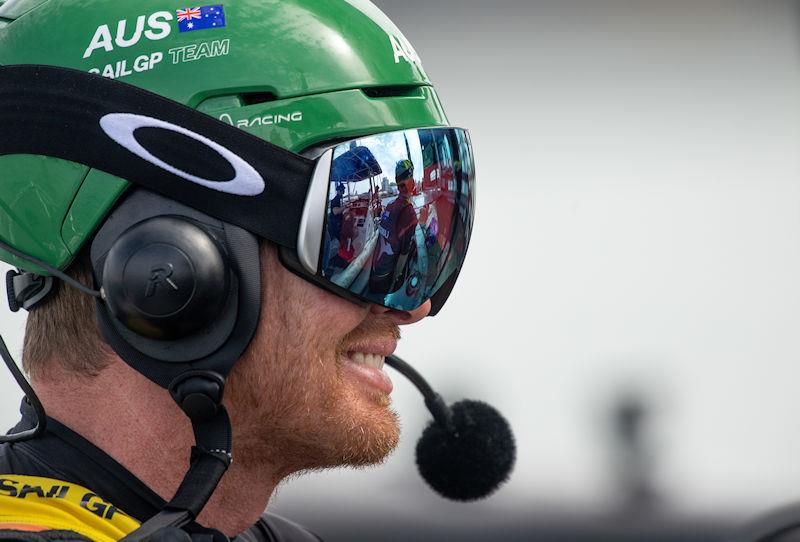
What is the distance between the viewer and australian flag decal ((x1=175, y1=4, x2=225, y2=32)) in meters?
1.62

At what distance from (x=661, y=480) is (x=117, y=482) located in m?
2.25

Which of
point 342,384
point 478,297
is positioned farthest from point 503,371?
point 342,384

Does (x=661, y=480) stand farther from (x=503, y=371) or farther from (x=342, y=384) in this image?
(x=342, y=384)

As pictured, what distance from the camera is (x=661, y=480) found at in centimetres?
353

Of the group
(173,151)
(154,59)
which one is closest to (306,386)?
(173,151)

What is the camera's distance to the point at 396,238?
166 cm

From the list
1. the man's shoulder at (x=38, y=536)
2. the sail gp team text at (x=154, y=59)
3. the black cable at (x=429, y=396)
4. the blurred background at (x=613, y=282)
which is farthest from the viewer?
the blurred background at (x=613, y=282)

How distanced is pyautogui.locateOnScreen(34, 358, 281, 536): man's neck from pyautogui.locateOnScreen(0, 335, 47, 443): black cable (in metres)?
0.04

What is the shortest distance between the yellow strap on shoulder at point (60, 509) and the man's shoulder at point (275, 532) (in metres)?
0.50

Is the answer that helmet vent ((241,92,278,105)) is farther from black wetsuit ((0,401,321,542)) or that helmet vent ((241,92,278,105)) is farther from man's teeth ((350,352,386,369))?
black wetsuit ((0,401,321,542))

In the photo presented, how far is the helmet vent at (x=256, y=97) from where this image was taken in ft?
5.30

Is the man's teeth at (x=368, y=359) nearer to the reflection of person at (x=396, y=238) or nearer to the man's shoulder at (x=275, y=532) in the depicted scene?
the reflection of person at (x=396, y=238)

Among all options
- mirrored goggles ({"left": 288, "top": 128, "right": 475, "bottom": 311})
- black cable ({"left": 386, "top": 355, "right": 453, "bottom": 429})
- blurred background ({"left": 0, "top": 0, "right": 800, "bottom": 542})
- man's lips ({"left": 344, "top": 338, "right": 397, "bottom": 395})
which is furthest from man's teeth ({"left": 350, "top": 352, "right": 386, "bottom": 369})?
blurred background ({"left": 0, "top": 0, "right": 800, "bottom": 542})

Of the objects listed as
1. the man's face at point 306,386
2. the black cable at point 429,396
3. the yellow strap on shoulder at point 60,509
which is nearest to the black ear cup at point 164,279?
the man's face at point 306,386
